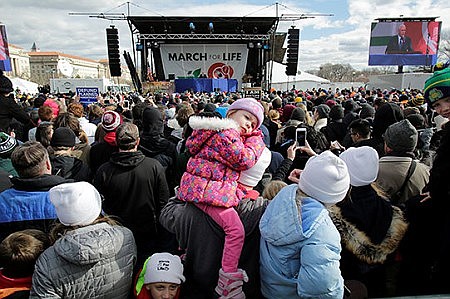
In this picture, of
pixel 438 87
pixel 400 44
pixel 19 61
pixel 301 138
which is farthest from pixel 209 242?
pixel 19 61

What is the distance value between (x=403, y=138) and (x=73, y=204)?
245 cm

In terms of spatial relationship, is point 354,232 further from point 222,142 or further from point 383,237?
point 222,142

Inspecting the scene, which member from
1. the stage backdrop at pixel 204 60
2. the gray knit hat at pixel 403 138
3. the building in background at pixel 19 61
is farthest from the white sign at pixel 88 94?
the building in background at pixel 19 61

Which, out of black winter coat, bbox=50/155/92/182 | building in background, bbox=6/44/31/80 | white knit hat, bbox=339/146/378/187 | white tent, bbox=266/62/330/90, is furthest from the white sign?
building in background, bbox=6/44/31/80

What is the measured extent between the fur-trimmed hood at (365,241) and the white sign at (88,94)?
8.43 metres

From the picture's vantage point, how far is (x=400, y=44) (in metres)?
22.9

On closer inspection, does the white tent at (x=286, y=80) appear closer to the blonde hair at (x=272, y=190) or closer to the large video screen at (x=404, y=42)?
the large video screen at (x=404, y=42)

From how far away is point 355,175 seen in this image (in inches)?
79.4

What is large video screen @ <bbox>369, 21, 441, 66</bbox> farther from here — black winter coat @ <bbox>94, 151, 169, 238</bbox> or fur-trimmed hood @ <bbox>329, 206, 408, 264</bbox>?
fur-trimmed hood @ <bbox>329, 206, 408, 264</bbox>

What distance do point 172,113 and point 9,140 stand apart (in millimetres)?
3207

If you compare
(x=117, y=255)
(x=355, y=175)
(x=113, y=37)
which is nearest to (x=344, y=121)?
(x=355, y=175)

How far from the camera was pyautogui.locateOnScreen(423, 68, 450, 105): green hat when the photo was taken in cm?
197

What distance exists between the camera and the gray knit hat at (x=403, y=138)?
262 centimetres

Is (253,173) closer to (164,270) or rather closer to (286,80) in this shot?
(164,270)
